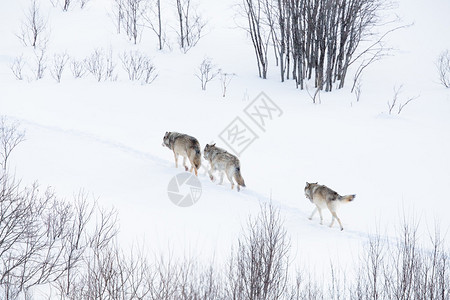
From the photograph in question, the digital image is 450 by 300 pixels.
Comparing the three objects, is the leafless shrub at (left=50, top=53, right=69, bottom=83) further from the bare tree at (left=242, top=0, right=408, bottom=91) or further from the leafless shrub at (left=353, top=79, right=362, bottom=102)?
the leafless shrub at (left=353, top=79, right=362, bottom=102)

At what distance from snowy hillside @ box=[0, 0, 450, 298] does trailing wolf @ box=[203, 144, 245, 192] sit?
→ 0.40 m

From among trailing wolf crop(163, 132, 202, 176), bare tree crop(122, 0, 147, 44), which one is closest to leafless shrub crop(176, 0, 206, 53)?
bare tree crop(122, 0, 147, 44)

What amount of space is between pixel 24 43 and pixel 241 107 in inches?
725

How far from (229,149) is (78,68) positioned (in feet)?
44.3

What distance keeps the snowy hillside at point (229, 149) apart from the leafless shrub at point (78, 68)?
2.22ft

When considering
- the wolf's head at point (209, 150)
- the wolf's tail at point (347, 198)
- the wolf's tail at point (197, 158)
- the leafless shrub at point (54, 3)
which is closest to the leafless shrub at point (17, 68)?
the leafless shrub at point (54, 3)

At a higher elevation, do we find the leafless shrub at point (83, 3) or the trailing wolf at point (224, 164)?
the leafless shrub at point (83, 3)

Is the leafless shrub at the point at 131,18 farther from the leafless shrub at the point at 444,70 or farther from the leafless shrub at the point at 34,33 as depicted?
the leafless shrub at the point at 444,70

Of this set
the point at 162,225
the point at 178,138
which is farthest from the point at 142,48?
the point at 162,225

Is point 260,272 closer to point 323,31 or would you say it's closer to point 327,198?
point 327,198

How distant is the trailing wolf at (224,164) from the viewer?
10258 mm

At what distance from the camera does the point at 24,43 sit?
27734 mm

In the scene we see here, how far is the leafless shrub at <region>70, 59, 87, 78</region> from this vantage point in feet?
72.5

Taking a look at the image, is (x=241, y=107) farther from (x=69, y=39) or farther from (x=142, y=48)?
(x=69, y=39)
